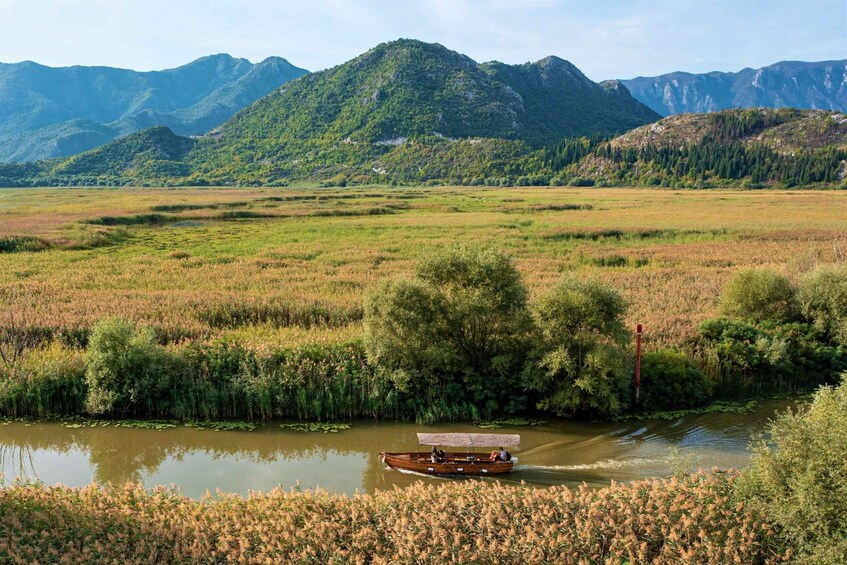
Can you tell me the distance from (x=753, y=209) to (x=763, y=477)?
93427 millimetres

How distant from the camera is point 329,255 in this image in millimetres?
55719

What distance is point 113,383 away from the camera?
24859mm

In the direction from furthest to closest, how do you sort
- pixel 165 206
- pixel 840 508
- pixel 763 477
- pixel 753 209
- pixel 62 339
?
1. pixel 165 206
2. pixel 753 209
3. pixel 62 339
4. pixel 763 477
5. pixel 840 508

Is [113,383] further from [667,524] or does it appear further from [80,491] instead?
[667,524]

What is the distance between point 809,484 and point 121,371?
79.9ft

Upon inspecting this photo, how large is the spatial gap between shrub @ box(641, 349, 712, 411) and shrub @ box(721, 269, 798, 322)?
7285mm

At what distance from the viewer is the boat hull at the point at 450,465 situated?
795 inches

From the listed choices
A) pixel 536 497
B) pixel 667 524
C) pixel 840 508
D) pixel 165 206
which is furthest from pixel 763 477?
pixel 165 206

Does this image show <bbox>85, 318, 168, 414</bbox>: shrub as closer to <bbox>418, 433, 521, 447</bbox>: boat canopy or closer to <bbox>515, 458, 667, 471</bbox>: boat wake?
<bbox>418, 433, 521, 447</bbox>: boat canopy

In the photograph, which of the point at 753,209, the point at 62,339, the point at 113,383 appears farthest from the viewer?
the point at 753,209

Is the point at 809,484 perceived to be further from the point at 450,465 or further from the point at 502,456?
the point at 450,465

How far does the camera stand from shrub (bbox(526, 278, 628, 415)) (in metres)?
24.4

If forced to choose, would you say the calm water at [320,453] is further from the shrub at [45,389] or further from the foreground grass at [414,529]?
the foreground grass at [414,529]

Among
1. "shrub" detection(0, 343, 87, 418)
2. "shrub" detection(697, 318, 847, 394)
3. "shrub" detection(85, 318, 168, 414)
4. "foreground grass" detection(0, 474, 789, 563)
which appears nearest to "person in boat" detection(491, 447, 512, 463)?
"foreground grass" detection(0, 474, 789, 563)
